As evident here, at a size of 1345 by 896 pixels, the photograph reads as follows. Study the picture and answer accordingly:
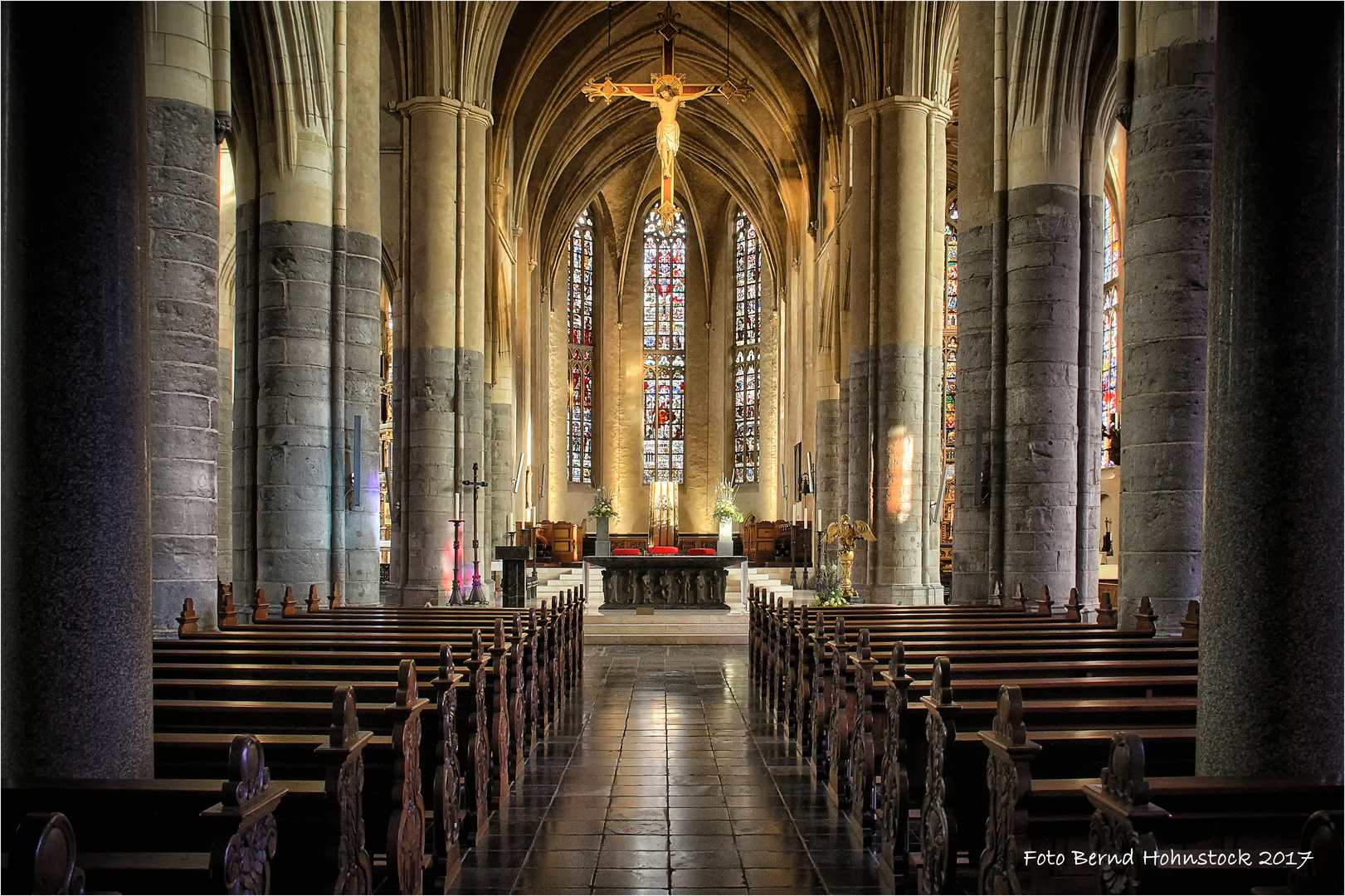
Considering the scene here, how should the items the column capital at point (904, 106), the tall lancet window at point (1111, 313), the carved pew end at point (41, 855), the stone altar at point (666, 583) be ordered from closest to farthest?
the carved pew end at point (41, 855) → the column capital at point (904, 106) → the stone altar at point (666, 583) → the tall lancet window at point (1111, 313)

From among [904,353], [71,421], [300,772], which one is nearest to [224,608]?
[300,772]

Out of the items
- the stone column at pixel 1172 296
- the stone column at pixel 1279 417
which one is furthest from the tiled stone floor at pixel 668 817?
the stone column at pixel 1172 296

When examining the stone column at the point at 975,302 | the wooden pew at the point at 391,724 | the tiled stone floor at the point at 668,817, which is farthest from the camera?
the stone column at the point at 975,302

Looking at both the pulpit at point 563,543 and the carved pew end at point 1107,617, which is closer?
the carved pew end at point 1107,617

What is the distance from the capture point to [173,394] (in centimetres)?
749

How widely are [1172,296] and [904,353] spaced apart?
29.1 ft

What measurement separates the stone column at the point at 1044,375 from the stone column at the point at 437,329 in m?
8.44

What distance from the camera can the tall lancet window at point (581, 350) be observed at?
3619cm

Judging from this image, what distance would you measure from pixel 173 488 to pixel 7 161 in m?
4.35

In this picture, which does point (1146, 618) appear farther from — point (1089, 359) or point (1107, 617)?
point (1089, 359)

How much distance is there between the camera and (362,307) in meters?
12.1

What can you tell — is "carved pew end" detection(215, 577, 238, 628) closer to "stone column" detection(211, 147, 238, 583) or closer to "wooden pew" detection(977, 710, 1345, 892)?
"stone column" detection(211, 147, 238, 583)

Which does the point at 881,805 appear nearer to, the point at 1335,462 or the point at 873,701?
the point at 873,701

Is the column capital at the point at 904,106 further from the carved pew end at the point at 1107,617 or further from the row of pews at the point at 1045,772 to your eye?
the row of pews at the point at 1045,772
